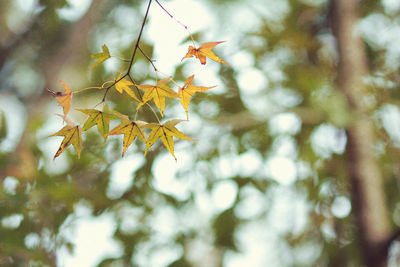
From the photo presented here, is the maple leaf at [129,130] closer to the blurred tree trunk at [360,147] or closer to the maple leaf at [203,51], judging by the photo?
the maple leaf at [203,51]

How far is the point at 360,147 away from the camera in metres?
1.33

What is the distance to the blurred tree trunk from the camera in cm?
119

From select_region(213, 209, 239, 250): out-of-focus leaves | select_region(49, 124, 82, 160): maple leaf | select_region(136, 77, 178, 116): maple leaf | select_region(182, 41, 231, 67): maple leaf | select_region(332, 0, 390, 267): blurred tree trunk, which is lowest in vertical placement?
select_region(213, 209, 239, 250): out-of-focus leaves

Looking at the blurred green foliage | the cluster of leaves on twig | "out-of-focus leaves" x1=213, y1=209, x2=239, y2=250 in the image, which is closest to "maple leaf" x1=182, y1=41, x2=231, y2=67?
the cluster of leaves on twig

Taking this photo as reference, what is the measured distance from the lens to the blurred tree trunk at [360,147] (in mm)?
1189

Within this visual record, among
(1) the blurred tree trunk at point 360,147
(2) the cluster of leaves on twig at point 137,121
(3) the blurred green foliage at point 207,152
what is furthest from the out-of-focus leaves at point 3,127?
(1) the blurred tree trunk at point 360,147

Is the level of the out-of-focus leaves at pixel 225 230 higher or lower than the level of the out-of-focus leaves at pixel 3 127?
lower

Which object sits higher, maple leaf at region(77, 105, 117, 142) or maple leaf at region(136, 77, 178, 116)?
maple leaf at region(136, 77, 178, 116)

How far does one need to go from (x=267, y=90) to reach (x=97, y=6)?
0.90m

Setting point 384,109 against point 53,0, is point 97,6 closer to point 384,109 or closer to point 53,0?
point 53,0

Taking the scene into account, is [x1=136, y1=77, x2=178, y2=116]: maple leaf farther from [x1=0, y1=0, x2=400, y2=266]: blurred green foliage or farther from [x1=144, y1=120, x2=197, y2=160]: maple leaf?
[x1=0, y1=0, x2=400, y2=266]: blurred green foliage

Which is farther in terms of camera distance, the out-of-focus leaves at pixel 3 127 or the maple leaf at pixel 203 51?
the out-of-focus leaves at pixel 3 127

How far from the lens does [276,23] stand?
150 centimetres

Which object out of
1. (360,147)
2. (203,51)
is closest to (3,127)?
(203,51)
